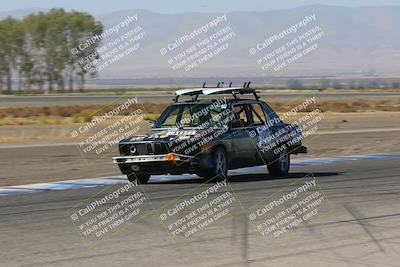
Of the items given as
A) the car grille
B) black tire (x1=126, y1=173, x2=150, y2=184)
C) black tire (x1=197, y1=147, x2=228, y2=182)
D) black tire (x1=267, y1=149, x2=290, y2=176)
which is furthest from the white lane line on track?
black tire (x1=197, y1=147, x2=228, y2=182)

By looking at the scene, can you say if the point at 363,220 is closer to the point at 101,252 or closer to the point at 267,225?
the point at 267,225

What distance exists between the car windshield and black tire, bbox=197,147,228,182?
1.85 feet

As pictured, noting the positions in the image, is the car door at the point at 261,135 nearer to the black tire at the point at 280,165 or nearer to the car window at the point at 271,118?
the car window at the point at 271,118

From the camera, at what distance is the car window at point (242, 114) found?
15.9m

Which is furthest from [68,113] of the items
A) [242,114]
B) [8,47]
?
[8,47]

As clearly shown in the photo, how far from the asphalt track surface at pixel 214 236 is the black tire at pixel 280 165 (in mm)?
2440

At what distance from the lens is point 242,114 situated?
16172 mm

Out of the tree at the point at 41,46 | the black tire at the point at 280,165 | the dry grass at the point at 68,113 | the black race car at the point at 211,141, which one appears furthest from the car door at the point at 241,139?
the tree at the point at 41,46

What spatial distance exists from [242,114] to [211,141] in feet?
4.81

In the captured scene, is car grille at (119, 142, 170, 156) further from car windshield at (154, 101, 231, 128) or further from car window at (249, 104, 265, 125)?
car window at (249, 104, 265, 125)

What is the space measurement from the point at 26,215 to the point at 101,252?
3064 millimetres

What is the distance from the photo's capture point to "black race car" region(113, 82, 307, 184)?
14750 mm

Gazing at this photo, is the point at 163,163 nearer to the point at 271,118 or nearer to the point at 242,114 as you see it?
the point at 242,114

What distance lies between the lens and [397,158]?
825 inches
